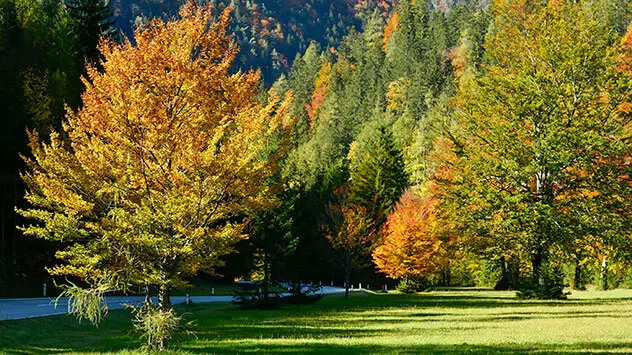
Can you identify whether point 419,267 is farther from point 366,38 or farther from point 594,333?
point 366,38

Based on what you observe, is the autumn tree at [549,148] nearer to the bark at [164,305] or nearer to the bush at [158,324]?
the bark at [164,305]

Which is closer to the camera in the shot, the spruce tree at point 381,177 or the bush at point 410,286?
the bush at point 410,286

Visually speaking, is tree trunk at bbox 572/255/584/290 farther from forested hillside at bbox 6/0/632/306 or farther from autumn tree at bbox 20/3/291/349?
autumn tree at bbox 20/3/291/349

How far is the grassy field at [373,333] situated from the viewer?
14172 millimetres

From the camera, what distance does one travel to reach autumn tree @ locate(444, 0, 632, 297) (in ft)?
92.5

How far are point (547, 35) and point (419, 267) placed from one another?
1953cm

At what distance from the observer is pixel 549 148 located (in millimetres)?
27359

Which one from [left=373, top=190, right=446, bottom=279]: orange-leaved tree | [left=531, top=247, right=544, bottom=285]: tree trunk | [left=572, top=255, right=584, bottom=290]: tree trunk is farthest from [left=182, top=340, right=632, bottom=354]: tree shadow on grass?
[left=572, top=255, right=584, bottom=290]: tree trunk

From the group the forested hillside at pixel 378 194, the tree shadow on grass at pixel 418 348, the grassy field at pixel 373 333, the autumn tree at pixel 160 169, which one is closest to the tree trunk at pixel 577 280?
the forested hillside at pixel 378 194

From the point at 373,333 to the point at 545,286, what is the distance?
678 inches

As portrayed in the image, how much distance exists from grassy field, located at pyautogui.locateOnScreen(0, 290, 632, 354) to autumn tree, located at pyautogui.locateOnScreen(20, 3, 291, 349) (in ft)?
8.04

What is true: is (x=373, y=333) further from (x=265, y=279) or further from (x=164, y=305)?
(x=265, y=279)

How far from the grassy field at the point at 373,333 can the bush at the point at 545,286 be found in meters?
5.54

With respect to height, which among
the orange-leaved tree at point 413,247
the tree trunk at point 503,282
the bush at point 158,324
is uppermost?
the orange-leaved tree at point 413,247
